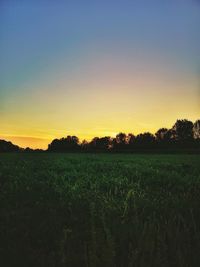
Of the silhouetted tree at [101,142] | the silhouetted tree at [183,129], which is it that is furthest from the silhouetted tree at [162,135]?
the silhouetted tree at [101,142]

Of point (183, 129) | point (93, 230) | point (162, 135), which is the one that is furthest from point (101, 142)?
point (93, 230)

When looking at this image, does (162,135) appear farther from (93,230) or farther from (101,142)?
(93,230)

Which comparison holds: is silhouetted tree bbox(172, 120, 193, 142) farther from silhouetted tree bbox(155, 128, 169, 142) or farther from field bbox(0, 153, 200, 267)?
field bbox(0, 153, 200, 267)

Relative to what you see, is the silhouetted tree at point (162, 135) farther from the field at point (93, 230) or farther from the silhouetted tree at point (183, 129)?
the field at point (93, 230)

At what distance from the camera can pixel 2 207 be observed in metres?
6.61

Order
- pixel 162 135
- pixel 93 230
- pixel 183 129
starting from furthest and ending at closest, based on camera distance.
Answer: pixel 162 135 < pixel 183 129 < pixel 93 230

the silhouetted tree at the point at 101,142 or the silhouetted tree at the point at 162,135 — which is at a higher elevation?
the silhouetted tree at the point at 162,135

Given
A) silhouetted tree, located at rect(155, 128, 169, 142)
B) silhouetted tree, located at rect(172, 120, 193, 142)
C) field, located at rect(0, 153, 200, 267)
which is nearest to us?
field, located at rect(0, 153, 200, 267)

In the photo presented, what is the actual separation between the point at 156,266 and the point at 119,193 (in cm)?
526

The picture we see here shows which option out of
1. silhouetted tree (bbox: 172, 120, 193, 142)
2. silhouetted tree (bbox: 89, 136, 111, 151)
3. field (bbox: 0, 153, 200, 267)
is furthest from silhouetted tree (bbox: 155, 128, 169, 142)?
field (bbox: 0, 153, 200, 267)

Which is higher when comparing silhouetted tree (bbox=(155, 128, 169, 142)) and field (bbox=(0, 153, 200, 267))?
silhouetted tree (bbox=(155, 128, 169, 142))

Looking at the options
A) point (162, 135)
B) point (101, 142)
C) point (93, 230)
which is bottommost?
point (93, 230)

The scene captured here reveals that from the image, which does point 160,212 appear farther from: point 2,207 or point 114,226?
point 2,207

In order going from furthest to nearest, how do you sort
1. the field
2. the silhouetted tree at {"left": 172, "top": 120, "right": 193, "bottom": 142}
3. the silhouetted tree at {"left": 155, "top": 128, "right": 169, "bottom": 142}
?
1. the silhouetted tree at {"left": 155, "top": 128, "right": 169, "bottom": 142}
2. the silhouetted tree at {"left": 172, "top": 120, "right": 193, "bottom": 142}
3. the field
